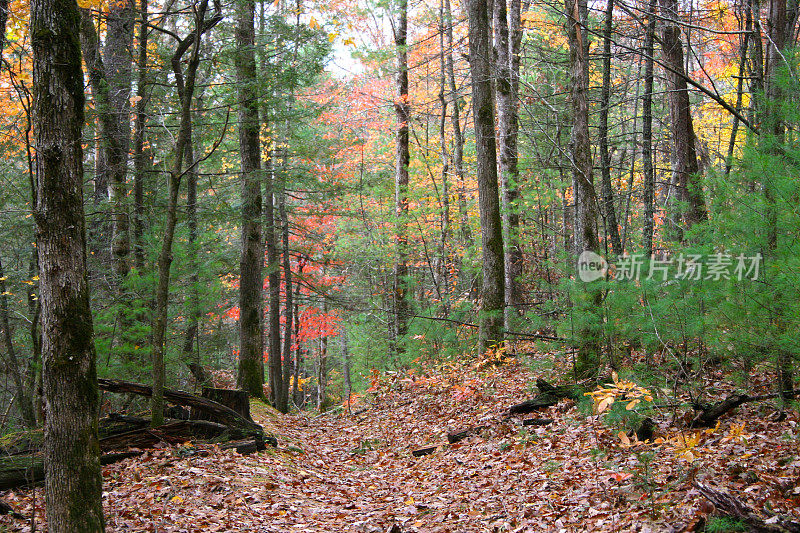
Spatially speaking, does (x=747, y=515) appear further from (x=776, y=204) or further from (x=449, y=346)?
(x=449, y=346)

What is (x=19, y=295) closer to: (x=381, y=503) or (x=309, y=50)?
(x=309, y=50)

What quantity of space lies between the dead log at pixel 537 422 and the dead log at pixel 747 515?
3.43 metres

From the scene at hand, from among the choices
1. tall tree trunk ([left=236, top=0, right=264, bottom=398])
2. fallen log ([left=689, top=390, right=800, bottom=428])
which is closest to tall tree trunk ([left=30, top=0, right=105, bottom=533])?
fallen log ([left=689, top=390, right=800, bottom=428])

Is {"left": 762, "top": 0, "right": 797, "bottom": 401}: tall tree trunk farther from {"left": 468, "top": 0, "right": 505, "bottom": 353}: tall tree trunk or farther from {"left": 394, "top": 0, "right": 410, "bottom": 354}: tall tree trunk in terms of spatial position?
{"left": 394, "top": 0, "right": 410, "bottom": 354}: tall tree trunk

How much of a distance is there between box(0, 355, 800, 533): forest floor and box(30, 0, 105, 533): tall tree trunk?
90 cm

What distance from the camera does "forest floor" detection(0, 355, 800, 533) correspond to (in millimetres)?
3953

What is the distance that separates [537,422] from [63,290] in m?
5.70

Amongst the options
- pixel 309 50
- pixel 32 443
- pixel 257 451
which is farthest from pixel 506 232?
pixel 32 443

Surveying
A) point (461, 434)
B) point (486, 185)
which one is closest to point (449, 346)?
point (486, 185)

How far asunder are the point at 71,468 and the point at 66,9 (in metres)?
3.35

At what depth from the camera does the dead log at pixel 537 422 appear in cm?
685

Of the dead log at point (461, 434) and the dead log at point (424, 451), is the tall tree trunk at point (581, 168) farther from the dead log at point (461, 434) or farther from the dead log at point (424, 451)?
the dead log at point (424, 451)

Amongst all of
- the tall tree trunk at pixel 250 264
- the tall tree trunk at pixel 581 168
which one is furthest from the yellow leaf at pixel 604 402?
the tall tree trunk at pixel 250 264

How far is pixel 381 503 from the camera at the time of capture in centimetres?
566
